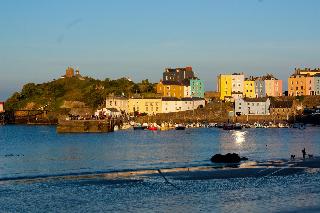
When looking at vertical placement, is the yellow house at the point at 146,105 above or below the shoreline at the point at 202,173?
above

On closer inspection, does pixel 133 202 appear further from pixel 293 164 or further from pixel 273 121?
pixel 273 121

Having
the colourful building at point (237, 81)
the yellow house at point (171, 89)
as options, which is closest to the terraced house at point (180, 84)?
the yellow house at point (171, 89)

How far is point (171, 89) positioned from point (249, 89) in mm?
22703

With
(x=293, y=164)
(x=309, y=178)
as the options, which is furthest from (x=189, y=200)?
(x=293, y=164)

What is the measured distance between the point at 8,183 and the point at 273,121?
124 m

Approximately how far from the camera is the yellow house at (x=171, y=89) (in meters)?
184

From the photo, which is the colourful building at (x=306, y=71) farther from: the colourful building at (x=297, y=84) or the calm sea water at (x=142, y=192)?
the calm sea water at (x=142, y=192)

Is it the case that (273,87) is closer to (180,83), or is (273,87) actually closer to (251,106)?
(251,106)

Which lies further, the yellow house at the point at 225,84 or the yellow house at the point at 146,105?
the yellow house at the point at 225,84

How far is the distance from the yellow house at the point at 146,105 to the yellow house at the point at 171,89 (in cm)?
1122

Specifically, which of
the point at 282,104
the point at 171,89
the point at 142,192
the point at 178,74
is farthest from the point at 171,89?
the point at 142,192

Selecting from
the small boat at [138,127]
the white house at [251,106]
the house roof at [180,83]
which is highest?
the house roof at [180,83]

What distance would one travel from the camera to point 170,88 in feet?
607

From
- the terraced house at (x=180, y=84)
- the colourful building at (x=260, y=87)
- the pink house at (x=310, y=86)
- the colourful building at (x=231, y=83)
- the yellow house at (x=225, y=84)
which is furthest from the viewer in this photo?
the yellow house at (x=225, y=84)
